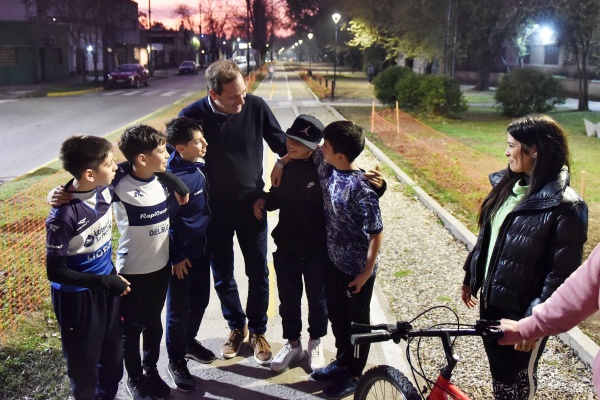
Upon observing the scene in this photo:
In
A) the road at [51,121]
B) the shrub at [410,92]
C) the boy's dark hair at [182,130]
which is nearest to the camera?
the boy's dark hair at [182,130]

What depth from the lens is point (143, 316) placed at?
3.46 m

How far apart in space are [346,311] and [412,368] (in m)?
1.28

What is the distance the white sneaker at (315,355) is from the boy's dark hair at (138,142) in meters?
1.77

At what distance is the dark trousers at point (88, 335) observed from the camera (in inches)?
118

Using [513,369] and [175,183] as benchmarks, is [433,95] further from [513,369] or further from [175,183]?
[513,369]

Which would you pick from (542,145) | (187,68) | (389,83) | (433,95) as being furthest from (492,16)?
(187,68)

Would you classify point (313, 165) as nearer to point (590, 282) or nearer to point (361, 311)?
point (361, 311)

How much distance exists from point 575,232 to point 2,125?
1802 centimetres

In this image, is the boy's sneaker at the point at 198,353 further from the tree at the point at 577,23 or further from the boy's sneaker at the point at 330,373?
the tree at the point at 577,23

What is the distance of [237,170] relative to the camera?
151 inches

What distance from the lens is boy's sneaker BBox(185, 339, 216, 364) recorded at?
402cm

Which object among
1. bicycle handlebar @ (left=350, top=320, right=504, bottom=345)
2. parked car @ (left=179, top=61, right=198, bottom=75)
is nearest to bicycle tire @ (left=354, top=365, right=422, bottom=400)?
bicycle handlebar @ (left=350, top=320, right=504, bottom=345)

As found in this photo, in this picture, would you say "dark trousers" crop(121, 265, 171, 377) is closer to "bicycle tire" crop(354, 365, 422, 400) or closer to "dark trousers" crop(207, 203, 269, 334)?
"dark trousers" crop(207, 203, 269, 334)

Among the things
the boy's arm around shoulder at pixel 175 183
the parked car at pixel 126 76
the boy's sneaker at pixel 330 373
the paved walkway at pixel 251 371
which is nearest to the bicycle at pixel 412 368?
the boy's sneaker at pixel 330 373
